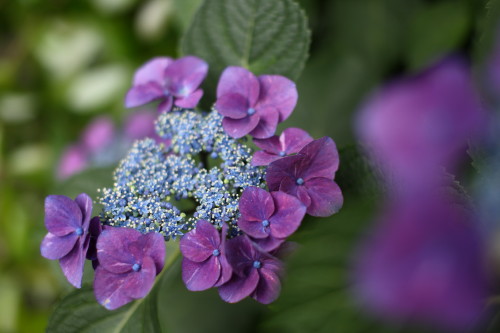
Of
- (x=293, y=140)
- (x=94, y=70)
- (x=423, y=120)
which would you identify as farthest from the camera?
(x=94, y=70)

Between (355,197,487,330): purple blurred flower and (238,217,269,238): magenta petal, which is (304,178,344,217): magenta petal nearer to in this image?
(238,217,269,238): magenta petal

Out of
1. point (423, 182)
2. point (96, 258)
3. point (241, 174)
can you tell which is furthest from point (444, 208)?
point (96, 258)

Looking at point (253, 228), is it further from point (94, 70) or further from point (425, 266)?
point (94, 70)

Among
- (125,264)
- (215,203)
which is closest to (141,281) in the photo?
(125,264)

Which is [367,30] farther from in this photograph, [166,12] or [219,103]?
[219,103]

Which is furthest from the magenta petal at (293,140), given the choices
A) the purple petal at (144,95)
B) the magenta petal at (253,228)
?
the purple petal at (144,95)

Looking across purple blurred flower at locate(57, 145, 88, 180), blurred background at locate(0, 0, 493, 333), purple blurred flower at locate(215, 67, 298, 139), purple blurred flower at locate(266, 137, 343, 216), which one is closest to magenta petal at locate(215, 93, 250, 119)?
purple blurred flower at locate(215, 67, 298, 139)
